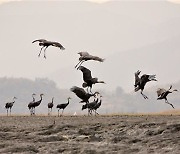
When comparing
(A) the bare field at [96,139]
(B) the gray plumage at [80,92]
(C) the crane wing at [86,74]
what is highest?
(C) the crane wing at [86,74]

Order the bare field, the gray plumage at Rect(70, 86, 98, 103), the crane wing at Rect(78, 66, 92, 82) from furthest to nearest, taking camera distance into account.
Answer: the gray plumage at Rect(70, 86, 98, 103), the crane wing at Rect(78, 66, 92, 82), the bare field

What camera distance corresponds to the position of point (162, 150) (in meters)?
16.6

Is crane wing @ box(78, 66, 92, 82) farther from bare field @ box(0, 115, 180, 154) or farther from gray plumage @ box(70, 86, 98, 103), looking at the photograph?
bare field @ box(0, 115, 180, 154)

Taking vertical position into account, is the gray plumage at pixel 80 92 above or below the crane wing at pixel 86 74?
below

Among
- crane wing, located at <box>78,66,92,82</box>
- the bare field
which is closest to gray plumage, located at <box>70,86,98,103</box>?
crane wing, located at <box>78,66,92,82</box>

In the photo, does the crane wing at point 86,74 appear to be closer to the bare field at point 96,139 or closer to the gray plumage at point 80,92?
the gray plumage at point 80,92

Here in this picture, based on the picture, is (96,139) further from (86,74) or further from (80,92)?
(80,92)

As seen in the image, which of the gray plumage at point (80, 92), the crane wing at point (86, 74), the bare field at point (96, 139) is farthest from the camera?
the gray plumage at point (80, 92)

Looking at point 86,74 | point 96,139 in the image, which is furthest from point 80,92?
point 96,139

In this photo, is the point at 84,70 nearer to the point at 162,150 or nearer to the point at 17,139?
the point at 17,139

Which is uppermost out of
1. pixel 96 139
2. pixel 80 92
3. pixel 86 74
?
pixel 86 74

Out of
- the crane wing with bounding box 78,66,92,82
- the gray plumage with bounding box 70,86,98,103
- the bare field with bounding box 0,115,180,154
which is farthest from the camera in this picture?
the gray plumage with bounding box 70,86,98,103

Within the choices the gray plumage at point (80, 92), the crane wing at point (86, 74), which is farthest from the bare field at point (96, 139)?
the gray plumage at point (80, 92)

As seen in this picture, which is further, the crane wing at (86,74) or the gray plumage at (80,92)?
the gray plumage at (80,92)
